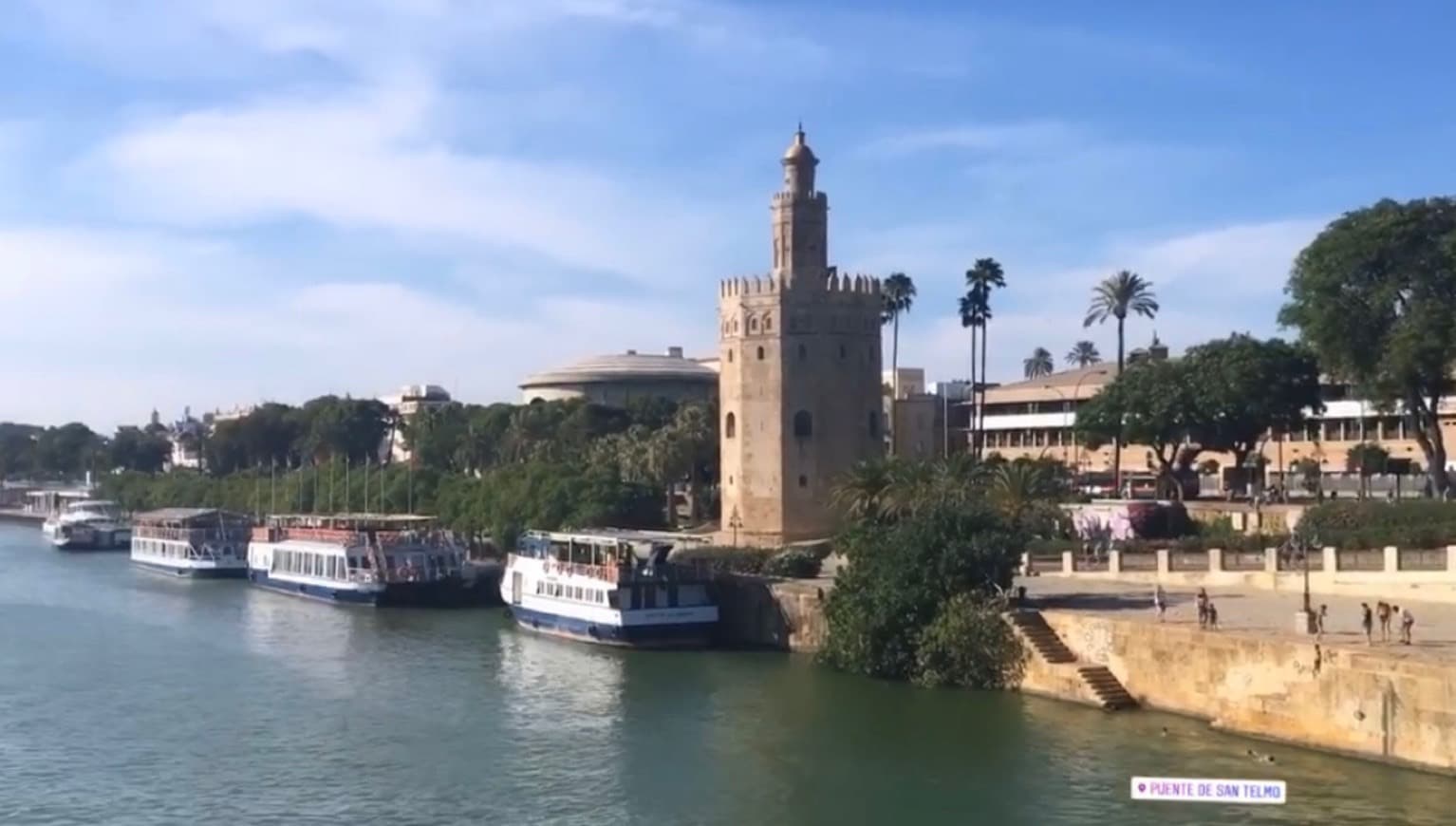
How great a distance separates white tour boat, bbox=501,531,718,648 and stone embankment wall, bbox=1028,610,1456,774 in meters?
14.7

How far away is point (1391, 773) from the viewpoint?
98.6 ft

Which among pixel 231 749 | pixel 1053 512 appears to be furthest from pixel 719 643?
pixel 231 749

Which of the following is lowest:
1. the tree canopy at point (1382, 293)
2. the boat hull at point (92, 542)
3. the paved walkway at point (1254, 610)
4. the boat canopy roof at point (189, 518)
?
the boat hull at point (92, 542)

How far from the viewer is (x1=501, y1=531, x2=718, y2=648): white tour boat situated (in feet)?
167

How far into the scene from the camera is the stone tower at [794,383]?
66062 millimetres

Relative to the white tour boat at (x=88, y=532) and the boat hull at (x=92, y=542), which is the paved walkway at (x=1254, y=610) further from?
the white tour boat at (x=88, y=532)

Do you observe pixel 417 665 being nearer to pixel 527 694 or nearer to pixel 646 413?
pixel 527 694

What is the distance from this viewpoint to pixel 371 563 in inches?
2648

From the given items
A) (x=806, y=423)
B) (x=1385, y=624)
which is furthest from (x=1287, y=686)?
(x=806, y=423)

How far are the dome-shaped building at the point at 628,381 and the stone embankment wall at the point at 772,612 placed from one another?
7402 centimetres

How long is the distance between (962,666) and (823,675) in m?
4.68

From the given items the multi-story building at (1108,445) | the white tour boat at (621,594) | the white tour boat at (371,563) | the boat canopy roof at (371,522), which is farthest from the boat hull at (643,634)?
the multi-story building at (1108,445)

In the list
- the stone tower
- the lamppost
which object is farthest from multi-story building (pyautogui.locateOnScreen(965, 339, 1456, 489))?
the lamppost

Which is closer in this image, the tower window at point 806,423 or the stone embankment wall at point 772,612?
the stone embankment wall at point 772,612
